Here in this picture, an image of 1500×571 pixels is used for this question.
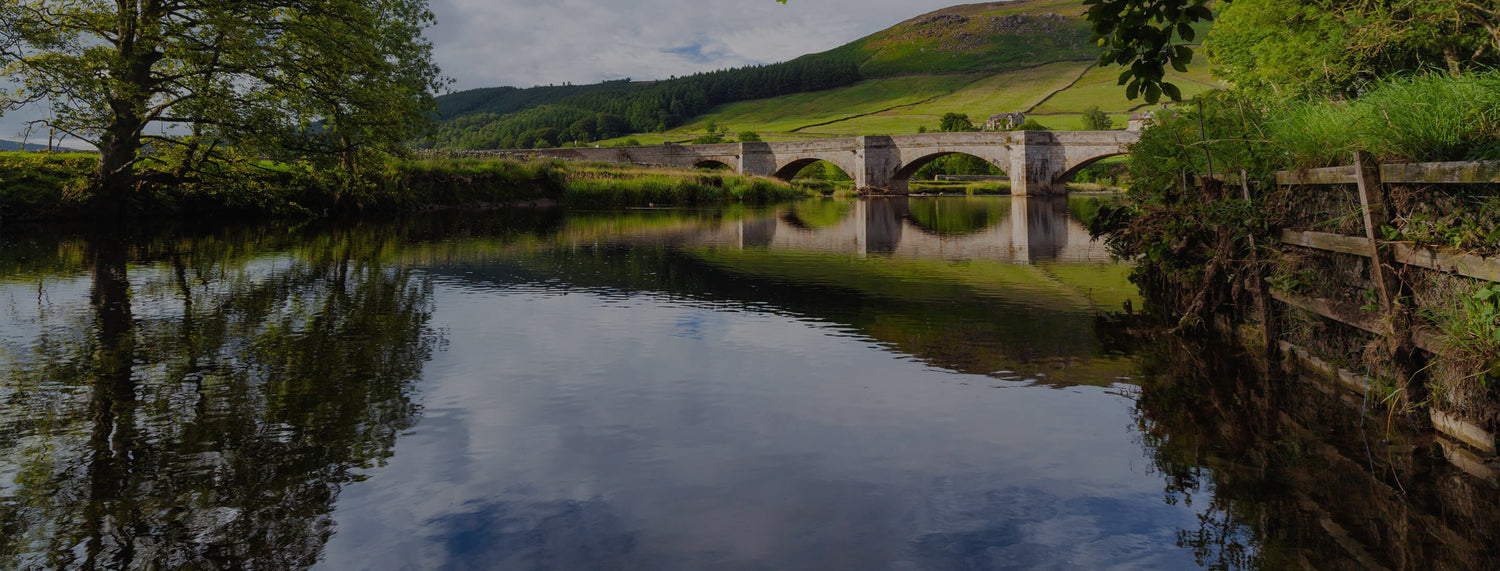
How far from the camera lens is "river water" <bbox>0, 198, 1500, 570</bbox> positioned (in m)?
4.04

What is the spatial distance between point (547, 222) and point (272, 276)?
16039mm

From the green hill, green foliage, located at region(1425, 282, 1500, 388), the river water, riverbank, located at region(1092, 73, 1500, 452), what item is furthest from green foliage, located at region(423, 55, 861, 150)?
green foliage, located at region(1425, 282, 1500, 388)

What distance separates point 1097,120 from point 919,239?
10786 cm

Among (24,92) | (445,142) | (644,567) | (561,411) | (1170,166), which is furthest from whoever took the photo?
(445,142)

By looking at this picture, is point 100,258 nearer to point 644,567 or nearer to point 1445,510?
point 644,567

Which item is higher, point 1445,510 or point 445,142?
point 445,142

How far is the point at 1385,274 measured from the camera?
5992 millimetres

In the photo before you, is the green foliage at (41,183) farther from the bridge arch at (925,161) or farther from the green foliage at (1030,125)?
the green foliage at (1030,125)

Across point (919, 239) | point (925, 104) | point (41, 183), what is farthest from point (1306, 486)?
point (925, 104)

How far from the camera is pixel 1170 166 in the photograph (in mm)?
10609

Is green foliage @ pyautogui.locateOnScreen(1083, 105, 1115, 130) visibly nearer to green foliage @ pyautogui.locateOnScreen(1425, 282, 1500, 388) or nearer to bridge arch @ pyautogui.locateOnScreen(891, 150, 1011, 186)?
bridge arch @ pyautogui.locateOnScreen(891, 150, 1011, 186)

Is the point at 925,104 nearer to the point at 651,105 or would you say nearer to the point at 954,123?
the point at 954,123

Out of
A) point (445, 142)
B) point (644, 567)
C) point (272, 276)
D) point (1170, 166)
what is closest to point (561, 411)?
point (644, 567)

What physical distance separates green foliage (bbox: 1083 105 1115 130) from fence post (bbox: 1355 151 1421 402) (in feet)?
401
